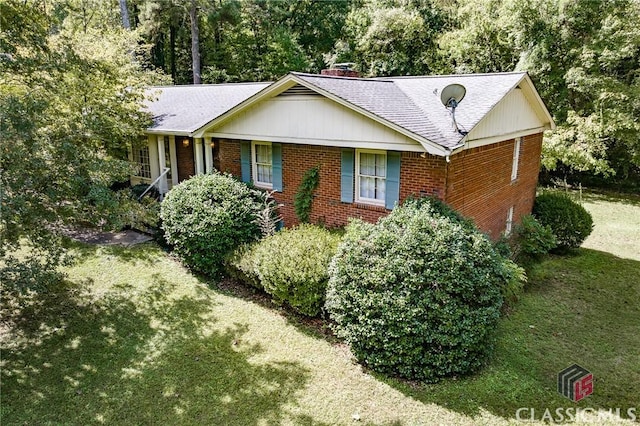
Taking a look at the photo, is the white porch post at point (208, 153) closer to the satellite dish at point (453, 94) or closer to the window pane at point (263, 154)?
the window pane at point (263, 154)

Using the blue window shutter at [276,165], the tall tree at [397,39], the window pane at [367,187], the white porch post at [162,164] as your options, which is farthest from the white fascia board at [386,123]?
the tall tree at [397,39]

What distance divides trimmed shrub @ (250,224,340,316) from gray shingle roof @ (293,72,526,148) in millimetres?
2955

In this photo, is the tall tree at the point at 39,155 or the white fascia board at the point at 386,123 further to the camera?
the white fascia board at the point at 386,123

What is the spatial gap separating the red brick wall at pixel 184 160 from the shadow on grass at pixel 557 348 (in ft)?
33.8

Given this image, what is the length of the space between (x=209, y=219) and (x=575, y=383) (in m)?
8.02

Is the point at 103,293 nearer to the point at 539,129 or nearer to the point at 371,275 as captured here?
the point at 371,275

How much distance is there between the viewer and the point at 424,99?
35.8ft

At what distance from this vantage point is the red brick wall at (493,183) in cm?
979

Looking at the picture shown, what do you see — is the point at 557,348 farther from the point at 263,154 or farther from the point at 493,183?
the point at 263,154

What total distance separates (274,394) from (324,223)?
5.03m

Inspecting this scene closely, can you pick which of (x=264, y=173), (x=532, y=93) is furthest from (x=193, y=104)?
(x=532, y=93)

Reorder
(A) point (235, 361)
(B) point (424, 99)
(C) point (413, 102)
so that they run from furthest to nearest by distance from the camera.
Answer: (B) point (424, 99)
(C) point (413, 102)
(A) point (235, 361)

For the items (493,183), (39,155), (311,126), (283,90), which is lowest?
(493,183)

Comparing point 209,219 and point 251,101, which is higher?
point 251,101
